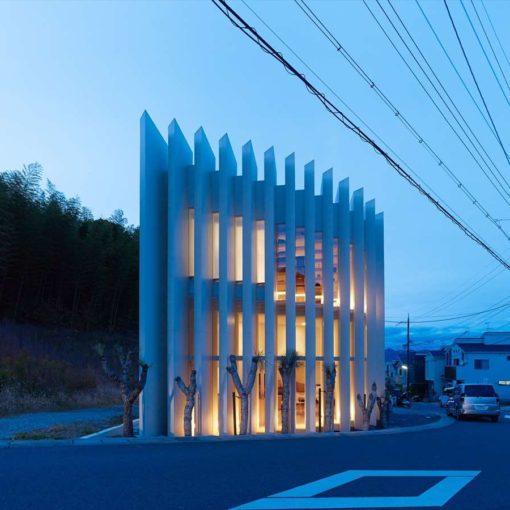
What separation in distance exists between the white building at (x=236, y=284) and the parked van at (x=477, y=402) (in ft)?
31.9

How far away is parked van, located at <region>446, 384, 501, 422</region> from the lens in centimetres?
3127

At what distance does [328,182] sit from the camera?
23438 millimetres

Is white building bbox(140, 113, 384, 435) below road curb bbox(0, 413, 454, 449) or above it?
above

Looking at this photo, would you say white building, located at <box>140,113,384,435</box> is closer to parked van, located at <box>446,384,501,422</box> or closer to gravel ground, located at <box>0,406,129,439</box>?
gravel ground, located at <box>0,406,129,439</box>

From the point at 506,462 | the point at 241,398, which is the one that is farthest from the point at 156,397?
the point at 506,462

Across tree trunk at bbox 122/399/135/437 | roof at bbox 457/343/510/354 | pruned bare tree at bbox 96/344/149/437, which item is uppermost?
roof at bbox 457/343/510/354

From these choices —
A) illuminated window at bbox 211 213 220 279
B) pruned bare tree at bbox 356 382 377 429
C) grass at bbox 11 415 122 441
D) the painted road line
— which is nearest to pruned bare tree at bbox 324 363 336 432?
pruned bare tree at bbox 356 382 377 429

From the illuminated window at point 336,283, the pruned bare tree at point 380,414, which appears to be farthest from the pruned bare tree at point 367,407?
the illuminated window at point 336,283

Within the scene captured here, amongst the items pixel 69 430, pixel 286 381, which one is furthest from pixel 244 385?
pixel 69 430

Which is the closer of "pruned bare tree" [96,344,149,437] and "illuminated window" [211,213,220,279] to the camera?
"pruned bare tree" [96,344,149,437]

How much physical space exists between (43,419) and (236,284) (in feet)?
32.9

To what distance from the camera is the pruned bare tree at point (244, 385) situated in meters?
20.7

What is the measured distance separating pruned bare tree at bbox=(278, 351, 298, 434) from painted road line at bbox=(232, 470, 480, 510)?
10187 mm

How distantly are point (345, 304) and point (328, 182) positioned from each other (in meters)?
3.95
